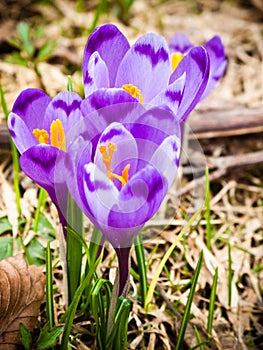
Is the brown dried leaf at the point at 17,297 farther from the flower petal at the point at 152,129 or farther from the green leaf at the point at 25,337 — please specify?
the flower petal at the point at 152,129

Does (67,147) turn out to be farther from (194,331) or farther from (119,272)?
(194,331)

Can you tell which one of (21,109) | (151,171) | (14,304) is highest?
(21,109)


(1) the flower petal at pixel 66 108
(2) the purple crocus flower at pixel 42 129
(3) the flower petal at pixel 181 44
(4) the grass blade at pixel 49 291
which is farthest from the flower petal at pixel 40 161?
(3) the flower petal at pixel 181 44

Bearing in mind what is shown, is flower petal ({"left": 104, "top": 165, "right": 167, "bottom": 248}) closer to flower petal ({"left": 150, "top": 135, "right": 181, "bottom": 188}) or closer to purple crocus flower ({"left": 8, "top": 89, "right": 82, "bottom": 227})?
flower petal ({"left": 150, "top": 135, "right": 181, "bottom": 188})

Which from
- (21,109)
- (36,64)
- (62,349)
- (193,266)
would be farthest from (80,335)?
(36,64)

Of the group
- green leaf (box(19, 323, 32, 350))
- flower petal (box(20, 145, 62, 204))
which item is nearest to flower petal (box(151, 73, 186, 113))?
flower petal (box(20, 145, 62, 204))

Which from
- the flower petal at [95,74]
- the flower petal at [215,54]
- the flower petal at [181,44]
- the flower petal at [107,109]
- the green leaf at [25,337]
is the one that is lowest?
the green leaf at [25,337]
